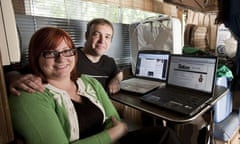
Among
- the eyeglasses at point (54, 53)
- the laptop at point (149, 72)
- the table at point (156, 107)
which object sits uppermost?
the eyeglasses at point (54, 53)

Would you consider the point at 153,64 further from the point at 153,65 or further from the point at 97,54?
the point at 97,54

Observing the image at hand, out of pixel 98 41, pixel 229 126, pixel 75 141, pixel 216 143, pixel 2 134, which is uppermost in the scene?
pixel 98 41

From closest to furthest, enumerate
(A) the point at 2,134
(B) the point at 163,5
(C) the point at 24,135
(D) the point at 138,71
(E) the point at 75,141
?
(A) the point at 2,134, (C) the point at 24,135, (E) the point at 75,141, (D) the point at 138,71, (B) the point at 163,5

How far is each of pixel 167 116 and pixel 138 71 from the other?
702 millimetres

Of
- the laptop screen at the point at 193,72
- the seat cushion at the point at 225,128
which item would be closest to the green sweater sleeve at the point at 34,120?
the laptop screen at the point at 193,72

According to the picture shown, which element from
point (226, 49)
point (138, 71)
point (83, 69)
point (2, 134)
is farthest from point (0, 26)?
point (226, 49)

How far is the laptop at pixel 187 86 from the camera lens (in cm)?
105

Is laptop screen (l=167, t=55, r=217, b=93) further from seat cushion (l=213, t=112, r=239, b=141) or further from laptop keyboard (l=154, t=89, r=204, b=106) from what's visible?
seat cushion (l=213, t=112, r=239, b=141)

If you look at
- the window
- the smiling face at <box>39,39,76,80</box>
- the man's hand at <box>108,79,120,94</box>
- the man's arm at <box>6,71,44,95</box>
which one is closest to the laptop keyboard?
the man's hand at <box>108,79,120,94</box>

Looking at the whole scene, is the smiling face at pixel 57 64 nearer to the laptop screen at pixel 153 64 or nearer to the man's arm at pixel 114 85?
the man's arm at pixel 114 85

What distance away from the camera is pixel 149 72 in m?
1.54

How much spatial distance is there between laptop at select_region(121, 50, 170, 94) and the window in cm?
43

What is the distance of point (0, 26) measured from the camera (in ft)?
2.09

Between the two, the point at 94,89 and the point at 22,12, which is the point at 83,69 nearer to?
the point at 94,89
